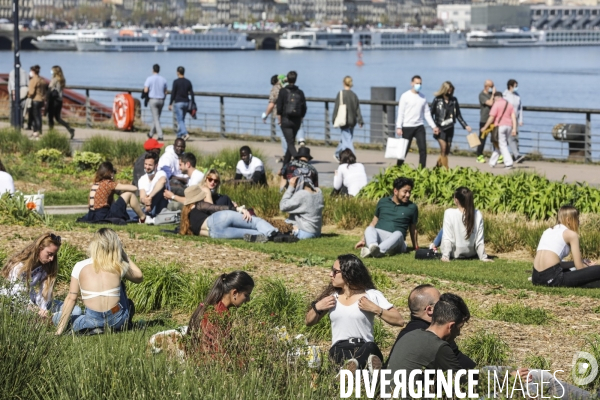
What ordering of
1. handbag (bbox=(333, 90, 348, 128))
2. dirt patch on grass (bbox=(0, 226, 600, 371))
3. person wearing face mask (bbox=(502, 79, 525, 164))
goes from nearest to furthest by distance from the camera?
dirt patch on grass (bbox=(0, 226, 600, 371))
handbag (bbox=(333, 90, 348, 128))
person wearing face mask (bbox=(502, 79, 525, 164))

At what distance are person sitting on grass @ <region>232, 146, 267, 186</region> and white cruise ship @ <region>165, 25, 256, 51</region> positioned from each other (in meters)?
176

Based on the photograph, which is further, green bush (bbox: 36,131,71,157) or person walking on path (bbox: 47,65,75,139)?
person walking on path (bbox: 47,65,75,139)

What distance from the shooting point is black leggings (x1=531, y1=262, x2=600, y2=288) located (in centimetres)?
1048

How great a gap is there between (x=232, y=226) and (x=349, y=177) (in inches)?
111

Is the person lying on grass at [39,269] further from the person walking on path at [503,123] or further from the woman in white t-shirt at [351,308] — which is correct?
the person walking on path at [503,123]

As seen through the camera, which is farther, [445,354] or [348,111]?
[348,111]

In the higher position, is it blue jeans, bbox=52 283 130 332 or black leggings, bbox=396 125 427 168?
black leggings, bbox=396 125 427 168

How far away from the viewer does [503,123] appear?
2030cm

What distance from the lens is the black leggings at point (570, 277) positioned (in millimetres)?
10477

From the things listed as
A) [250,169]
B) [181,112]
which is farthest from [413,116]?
[181,112]

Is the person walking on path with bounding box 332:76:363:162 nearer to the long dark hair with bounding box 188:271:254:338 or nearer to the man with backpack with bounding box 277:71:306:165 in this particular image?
the man with backpack with bounding box 277:71:306:165

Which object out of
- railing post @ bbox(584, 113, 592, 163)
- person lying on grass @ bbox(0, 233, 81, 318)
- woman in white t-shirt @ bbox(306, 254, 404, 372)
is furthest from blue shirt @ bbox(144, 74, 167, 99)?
woman in white t-shirt @ bbox(306, 254, 404, 372)

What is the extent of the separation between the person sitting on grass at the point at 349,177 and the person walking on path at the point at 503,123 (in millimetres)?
5375

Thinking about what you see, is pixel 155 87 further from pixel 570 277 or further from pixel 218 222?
pixel 570 277
